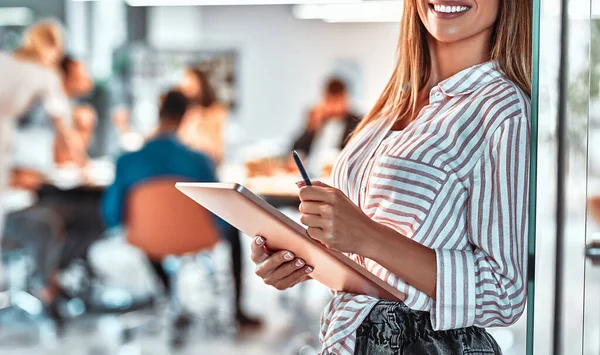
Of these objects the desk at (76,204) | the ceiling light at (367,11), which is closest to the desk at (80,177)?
the desk at (76,204)

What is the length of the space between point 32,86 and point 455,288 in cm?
424

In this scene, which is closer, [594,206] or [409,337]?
[594,206]

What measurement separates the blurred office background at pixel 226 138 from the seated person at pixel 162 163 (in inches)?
14.7

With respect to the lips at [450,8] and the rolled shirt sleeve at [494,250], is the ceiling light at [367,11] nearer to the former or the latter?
the lips at [450,8]

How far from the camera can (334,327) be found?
1320 mm

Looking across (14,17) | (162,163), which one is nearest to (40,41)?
(162,163)

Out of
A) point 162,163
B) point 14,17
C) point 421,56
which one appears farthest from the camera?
point 14,17

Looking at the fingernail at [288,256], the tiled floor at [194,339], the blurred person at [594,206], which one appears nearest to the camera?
the blurred person at [594,206]

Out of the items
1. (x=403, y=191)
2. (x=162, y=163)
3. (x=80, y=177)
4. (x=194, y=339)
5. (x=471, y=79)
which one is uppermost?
(x=471, y=79)

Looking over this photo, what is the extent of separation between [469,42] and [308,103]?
355 inches

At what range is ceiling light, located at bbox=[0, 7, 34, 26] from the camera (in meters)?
8.44

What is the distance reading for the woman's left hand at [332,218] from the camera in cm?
115

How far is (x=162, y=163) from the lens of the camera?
15.2 feet

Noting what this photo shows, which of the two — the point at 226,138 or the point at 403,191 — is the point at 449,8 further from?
the point at 226,138
